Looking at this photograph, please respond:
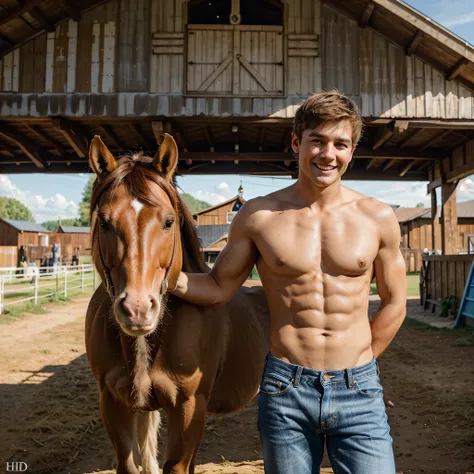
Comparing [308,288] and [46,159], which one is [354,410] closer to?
[308,288]

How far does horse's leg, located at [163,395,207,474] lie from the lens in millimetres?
2289

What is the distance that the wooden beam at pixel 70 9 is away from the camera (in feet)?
25.7

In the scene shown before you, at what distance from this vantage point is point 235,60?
8.33 meters

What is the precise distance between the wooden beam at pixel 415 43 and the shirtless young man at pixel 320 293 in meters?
7.16

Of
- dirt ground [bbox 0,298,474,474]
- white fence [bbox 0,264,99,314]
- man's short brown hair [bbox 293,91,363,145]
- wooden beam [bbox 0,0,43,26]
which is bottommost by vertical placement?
dirt ground [bbox 0,298,474,474]

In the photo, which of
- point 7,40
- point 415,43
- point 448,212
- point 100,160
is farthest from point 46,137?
point 448,212

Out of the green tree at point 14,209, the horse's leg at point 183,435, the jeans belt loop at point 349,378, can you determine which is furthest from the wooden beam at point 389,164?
the green tree at point 14,209

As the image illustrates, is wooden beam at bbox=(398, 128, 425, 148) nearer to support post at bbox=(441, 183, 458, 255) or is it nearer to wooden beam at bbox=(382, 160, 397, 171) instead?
wooden beam at bbox=(382, 160, 397, 171)

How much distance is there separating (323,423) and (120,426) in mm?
1258

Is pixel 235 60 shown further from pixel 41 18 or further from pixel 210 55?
pixel 41 18

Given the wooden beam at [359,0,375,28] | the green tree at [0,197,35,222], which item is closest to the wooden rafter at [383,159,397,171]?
the wooden beam at [359,0,375,28]

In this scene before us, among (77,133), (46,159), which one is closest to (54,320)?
(46,159)

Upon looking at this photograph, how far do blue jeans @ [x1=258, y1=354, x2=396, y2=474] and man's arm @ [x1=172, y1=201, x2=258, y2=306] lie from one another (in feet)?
1.66

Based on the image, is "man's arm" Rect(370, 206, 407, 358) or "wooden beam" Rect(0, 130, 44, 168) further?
"wooden beam" Rect(0, 130, 44, 168)
